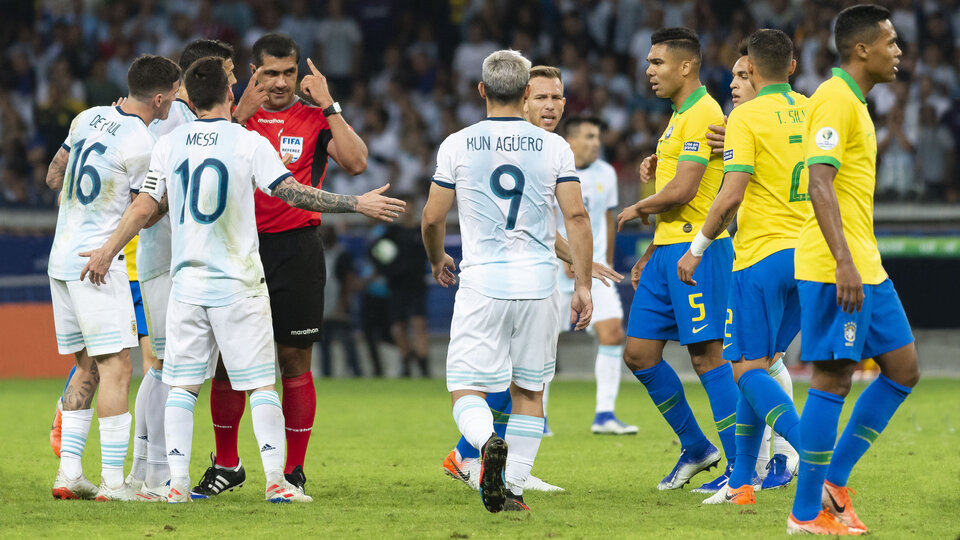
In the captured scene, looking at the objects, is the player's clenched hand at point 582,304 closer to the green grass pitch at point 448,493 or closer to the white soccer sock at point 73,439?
the green grass pitch at point 448,493

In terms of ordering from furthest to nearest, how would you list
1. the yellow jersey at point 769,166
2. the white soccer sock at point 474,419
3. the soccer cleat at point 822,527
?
the yellow jersey at point 769,166
the white soccer sock at point 474,419
the soccer cleat at point 822,527

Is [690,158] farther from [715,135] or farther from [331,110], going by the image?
[331,110]

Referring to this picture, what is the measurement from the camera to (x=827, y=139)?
5184 mm

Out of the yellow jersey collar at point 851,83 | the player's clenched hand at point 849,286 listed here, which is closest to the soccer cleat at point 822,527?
the player's clenched hand at point 849,286

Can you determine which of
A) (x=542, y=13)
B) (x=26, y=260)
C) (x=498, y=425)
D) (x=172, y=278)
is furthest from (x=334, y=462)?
(x=542, y=13)

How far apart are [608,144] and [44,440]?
10.4 m

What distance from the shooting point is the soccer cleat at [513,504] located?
612 centimetres

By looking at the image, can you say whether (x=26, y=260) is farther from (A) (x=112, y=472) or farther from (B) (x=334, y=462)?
(A) (x=112, y=472)

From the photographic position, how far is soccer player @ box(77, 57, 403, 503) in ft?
20.6

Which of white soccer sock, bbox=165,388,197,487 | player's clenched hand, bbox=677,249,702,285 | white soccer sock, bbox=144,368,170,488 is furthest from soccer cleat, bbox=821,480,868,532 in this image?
white soccer sock, bbox=144,368,170,488

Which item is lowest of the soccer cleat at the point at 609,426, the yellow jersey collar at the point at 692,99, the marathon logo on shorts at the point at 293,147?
the soccer cleat at the point at 609,426

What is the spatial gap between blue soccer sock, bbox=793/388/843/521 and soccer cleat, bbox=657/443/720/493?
1775mm

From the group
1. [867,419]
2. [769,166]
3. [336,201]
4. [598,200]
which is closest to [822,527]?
[867,419]

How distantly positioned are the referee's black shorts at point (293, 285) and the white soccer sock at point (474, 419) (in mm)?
1165
